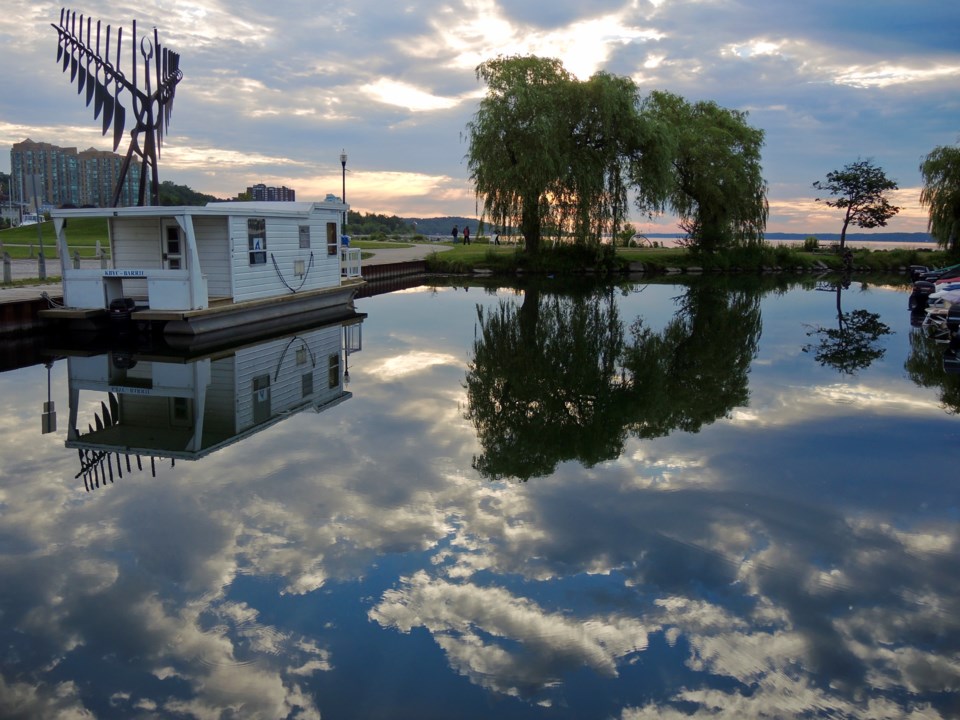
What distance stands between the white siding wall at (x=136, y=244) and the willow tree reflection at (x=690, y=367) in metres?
12.8

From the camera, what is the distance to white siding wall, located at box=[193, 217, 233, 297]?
1933 cm

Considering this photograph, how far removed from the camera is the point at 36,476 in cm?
870

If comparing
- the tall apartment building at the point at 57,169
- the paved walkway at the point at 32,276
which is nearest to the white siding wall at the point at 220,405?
the paved walkway at the point at 32,276

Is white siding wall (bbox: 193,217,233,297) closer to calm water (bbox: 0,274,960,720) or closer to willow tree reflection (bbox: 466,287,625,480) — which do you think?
calm water (bbox: 0,274,960,720)

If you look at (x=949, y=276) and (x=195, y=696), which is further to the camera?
(x=949, y=276)

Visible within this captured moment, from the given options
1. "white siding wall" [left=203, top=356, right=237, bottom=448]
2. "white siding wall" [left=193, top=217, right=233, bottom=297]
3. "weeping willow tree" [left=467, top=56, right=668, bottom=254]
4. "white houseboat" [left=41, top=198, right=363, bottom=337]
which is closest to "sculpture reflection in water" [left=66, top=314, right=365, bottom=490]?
"white siding wall" [left=203, top=356, right=237, bottom=448]

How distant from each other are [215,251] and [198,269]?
183cm

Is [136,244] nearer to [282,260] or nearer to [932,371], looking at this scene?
[282,260]

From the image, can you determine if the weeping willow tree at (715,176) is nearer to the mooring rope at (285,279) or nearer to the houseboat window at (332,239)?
the houseboat window at (332,239)

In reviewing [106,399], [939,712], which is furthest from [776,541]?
[106,399]

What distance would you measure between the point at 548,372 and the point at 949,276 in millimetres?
19268

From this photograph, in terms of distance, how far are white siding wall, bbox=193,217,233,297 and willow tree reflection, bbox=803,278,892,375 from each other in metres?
14.9

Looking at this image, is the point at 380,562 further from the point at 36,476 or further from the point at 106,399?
the point at 106,399

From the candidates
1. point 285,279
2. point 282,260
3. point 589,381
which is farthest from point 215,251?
point 589,381
